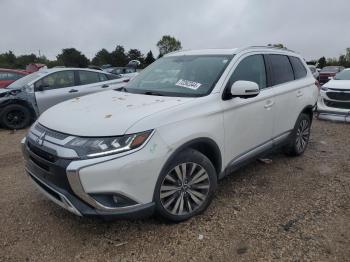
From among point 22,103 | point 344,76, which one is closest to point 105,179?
point 22,103

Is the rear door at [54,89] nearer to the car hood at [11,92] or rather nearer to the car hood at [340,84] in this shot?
the car hood at [11,92]

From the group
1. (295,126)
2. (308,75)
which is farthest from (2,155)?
(308,75)

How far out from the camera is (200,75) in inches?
155

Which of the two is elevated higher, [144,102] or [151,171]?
[144,102]

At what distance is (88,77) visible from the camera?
9.16 meters

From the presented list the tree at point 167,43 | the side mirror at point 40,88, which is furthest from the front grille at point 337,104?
the tree at point 167,43

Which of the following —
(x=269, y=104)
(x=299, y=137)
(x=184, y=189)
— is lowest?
(x=299, y=137)

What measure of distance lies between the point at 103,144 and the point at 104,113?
A: 49 centimetres

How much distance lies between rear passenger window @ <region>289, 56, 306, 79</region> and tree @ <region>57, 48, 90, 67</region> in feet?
194

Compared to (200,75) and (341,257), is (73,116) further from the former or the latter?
(341,257)

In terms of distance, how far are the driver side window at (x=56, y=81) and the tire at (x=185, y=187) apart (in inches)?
243

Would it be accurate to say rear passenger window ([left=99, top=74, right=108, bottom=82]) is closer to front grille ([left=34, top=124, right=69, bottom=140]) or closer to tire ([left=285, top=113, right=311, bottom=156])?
tire ([left=285, top=113, right=311, bottom=156])

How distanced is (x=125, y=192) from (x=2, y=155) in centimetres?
409

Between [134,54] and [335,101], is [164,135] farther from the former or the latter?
[134,54]
